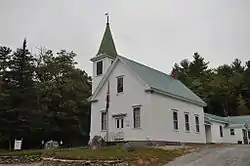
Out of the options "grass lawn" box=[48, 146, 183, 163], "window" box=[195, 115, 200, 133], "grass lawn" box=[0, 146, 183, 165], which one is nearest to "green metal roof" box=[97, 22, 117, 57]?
"window" box=[195, 115, 200, 133]

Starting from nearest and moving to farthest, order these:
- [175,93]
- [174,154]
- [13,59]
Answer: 1. [174,154]
2. [175,93]
3. [13,59]

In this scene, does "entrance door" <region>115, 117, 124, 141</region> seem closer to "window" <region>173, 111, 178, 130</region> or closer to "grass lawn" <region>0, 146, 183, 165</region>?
"window" <region>173, 111, 178, 130</region>

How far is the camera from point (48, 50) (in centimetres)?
4584

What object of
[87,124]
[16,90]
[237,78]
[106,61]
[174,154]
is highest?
[237,78]

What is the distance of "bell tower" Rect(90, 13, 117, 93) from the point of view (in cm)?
3030

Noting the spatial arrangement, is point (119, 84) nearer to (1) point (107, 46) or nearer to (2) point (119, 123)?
(2) point (119, 123)

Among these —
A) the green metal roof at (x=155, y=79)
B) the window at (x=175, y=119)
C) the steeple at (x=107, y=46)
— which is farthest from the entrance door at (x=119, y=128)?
the steeple at (x=107, y=46)

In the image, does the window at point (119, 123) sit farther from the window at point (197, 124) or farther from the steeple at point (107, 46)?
the window at point (197, 124)

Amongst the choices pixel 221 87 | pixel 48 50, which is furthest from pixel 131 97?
pixel 221 87

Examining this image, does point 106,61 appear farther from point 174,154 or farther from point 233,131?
point 233,131

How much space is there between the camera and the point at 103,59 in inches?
1203

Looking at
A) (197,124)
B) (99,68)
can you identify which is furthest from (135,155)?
(99,68)

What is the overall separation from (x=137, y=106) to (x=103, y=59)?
7.81 metres

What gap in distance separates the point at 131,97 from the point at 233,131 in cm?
2241
